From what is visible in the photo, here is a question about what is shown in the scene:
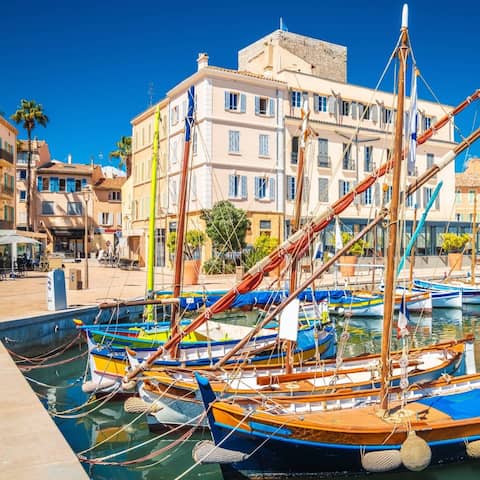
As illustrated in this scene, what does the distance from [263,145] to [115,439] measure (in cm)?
3506

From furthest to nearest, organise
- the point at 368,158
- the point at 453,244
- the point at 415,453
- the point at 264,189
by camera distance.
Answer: the point at 453,244 → the point at 368,158 → the point at 264,189 → the point at 415,453

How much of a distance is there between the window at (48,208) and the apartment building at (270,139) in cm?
1907

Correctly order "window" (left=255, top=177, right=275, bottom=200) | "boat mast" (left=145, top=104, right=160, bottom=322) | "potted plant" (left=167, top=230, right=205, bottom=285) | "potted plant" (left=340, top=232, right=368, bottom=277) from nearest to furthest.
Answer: "boat mast" (left=145, top=104, right=160, bottom=322) < "potted plant" (left=167, top=230, right=205, bottom=285) < "potted plant" (left=340, top=232, right=368, bottom=277) < "window" (left=255, top=177, right=275, bottom=200)

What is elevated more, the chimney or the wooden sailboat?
the chimney

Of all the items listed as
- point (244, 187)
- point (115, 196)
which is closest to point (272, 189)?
point (244, 187)

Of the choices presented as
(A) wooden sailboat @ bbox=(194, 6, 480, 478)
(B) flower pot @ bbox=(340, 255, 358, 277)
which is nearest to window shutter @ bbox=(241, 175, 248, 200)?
(B) flower pot @ bbox=(340, 255, 358, 277)

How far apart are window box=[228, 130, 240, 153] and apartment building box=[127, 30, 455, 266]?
81mm

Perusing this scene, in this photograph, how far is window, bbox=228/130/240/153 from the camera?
1729 inches

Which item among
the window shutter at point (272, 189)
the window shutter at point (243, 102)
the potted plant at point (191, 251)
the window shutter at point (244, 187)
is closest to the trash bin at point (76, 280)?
the potted plant at point (191, 251)

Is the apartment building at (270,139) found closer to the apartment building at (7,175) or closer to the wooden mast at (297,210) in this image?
the apartment building at (7,175)

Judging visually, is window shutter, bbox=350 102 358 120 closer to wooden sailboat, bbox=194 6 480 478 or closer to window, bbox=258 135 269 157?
window, bbox=258 135 269 157

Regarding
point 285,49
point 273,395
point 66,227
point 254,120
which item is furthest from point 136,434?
point 66,227

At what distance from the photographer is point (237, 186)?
44.1 meters

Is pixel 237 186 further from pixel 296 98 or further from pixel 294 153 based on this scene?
pixel 296 98
